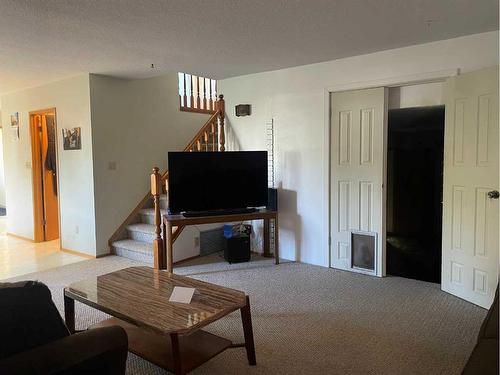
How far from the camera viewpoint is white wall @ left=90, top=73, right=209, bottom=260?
16.1 ft

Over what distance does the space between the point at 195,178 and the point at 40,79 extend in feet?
8.34

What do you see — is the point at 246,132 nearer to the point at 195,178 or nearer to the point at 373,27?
the point at 195,178

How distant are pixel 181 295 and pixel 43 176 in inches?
176

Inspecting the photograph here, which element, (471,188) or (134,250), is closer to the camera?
(471,188)

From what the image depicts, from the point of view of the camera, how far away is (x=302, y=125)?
181 inches

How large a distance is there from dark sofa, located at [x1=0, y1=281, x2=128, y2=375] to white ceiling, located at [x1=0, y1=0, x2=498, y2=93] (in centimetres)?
193

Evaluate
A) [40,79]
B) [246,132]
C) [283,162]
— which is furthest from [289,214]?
[40,79]

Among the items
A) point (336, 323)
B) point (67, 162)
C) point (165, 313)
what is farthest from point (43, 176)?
point (336, 323)

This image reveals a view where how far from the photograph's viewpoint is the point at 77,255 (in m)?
5.18

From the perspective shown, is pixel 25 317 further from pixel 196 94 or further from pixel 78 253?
pixel 196 94

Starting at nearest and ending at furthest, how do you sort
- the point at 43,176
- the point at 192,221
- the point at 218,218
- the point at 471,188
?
the point at 471,188
the point at 192,221
the point at 218,218
the point at 43,176

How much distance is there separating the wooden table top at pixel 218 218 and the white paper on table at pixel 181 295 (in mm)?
1608

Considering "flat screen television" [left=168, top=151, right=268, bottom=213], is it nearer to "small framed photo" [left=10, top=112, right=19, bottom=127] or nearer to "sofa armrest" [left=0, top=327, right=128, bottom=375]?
"sofa armrest" [left=0, top=327, right=128, bottom=375]

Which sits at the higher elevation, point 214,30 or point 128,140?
point 214,30
